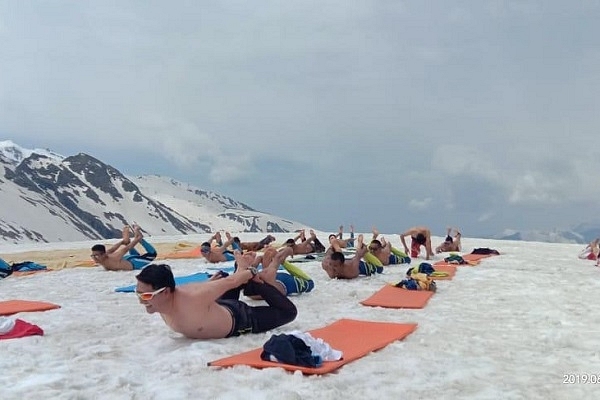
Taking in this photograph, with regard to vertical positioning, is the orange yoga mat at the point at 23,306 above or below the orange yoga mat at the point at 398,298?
above

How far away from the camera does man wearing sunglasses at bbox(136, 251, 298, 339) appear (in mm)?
5410

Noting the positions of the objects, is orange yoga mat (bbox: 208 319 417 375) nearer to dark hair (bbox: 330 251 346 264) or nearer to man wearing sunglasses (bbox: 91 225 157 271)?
dark hair (bbox: 330 251 346 264)

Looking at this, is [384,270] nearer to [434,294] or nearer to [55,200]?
[434,294]

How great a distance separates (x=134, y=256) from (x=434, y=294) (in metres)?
8.77

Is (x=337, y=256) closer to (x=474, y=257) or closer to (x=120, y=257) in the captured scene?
(x=120, y=257)

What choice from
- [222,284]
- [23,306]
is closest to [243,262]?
[222,284]

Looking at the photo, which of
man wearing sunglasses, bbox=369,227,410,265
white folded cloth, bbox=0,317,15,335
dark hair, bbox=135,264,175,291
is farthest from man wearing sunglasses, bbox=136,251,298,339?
man wearing sunglasses, bbox=369,227,410,265


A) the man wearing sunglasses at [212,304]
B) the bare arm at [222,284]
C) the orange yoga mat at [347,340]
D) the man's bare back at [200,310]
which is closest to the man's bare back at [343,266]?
the orange yoga mat at [347,340]

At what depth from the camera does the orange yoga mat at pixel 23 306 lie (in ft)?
25.5

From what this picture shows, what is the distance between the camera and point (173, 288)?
565 cm

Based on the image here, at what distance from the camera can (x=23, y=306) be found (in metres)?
8.06

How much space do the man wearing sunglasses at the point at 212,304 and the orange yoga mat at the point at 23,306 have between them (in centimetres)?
293

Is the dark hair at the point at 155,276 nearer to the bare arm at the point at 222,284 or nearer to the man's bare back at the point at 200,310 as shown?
the man's bare back at the point at 200,310

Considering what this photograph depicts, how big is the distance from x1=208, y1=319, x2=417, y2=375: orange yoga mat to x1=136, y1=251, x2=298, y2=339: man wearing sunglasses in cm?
61
